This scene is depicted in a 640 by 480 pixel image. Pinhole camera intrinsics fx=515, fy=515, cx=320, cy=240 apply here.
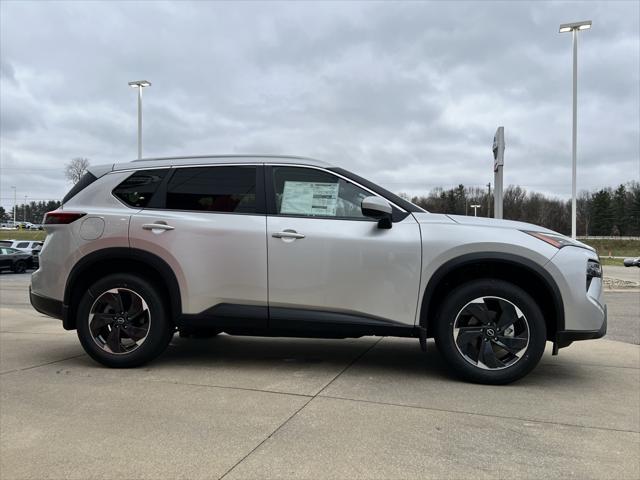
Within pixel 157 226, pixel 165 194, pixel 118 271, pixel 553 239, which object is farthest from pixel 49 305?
pixel 553 239

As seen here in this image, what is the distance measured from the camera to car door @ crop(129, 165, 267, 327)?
4336mm

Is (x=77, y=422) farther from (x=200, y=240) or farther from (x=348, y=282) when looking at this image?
(x=348, y=282)

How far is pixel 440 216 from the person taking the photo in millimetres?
4344

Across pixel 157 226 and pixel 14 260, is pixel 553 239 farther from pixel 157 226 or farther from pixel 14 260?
pixel 14 260

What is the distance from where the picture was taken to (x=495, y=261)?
412 centimetres

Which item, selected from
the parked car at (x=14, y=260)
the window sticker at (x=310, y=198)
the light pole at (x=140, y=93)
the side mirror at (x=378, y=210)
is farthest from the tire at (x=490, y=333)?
the parked car at (x=14, y=260)

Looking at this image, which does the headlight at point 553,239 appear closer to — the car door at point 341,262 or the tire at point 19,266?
the car door at point 341,262

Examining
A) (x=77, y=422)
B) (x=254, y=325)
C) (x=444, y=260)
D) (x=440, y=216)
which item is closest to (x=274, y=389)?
(x=254, y=325)

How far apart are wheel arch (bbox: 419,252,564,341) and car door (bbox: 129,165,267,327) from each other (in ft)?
4.60

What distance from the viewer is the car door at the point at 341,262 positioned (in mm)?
4160

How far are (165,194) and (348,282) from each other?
183cm

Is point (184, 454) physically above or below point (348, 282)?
below

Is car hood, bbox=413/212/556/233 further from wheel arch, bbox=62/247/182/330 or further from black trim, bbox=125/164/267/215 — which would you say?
wheel arch, bbox=62/247/182/330

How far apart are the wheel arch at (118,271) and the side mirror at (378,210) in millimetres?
1742
